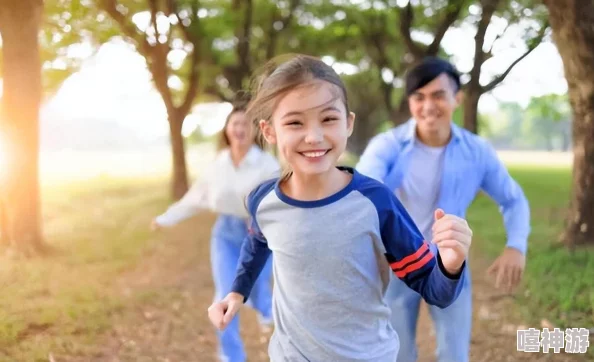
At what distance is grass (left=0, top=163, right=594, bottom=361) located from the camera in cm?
286

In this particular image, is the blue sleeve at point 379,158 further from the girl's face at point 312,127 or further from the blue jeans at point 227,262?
the blue jeans at point 227,262

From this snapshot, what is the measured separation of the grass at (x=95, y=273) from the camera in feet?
9.37

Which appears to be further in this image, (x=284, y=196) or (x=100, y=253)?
(x=100, y=253)

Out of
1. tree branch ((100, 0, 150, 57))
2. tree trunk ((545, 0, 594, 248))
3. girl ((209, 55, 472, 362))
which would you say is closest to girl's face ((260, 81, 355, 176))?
girl ((209, 55, 472, 362))

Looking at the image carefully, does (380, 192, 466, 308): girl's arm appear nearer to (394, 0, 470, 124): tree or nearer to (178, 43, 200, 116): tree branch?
(394, 0, 470, 124): tree

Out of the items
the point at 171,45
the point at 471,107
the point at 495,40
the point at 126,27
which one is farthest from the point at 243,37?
the point at 126,27

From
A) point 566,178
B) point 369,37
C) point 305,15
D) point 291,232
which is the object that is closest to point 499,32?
point 566,178

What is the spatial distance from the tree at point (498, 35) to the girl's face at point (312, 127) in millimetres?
4582

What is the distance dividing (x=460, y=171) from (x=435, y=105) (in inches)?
10.7

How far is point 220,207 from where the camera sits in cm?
329

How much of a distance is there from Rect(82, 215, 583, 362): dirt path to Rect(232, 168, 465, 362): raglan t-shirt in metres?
1.86

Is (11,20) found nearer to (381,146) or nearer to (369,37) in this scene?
(381,146)

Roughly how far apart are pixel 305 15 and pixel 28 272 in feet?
20.7

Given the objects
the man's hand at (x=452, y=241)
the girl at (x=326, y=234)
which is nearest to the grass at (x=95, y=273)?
the girl at (x=326, y=234)
